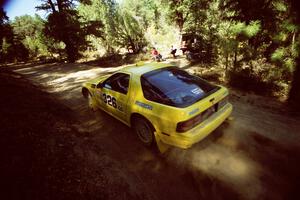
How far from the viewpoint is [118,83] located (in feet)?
16.3

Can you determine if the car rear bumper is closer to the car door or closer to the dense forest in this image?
the car door

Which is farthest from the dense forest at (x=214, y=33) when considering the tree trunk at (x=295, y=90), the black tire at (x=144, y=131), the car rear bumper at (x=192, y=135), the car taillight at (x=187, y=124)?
the black tire at (x=144, y=131)

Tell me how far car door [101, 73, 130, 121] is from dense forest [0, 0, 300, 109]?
17.1 ft

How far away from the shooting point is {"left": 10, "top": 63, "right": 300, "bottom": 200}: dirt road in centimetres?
331

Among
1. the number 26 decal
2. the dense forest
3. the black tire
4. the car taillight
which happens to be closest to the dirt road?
the black tire

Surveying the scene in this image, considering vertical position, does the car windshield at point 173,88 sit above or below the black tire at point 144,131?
above

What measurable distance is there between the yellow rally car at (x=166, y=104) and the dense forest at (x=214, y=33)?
3666 millimetres

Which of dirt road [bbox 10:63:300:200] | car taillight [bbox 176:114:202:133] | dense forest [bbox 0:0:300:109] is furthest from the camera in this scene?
dense forest [bbox 0:0:300:109]

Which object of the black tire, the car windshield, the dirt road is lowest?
the dirt road

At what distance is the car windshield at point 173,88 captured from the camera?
3.83 m

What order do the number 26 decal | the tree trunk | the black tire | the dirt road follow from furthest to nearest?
the tree trunk < the number 26 decal < the black tire < the dirt road

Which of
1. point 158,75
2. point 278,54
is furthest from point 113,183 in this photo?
point 278,54

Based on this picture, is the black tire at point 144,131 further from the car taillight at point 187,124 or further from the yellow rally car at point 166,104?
the car taillight at point 187,124

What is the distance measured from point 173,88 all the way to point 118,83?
1.58 m
